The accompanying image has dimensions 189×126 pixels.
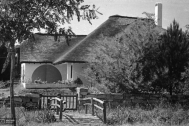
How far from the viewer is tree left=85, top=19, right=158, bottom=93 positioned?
1468 cm

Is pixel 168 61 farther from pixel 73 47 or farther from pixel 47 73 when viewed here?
pixel 47 73

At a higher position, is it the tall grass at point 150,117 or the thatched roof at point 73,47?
the thatched roof at point 73,47

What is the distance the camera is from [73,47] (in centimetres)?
2734

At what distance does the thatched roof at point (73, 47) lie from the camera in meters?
24.8

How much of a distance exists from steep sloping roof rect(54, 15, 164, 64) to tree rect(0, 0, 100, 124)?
12.5 m

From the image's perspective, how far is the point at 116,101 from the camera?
47.2ft

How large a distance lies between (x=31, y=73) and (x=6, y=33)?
18.4m

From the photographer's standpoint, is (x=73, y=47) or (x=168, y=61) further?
(x=73, y=47)

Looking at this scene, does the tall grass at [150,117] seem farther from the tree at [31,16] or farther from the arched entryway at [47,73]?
the arched entryway at [47,73]

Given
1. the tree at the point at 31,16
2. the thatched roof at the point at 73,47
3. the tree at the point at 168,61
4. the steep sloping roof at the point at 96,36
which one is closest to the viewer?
the tree at the point at 31,16

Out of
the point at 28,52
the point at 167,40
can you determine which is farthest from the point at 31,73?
the point at 167,40

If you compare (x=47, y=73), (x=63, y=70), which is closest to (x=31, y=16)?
(x=63, y=70)

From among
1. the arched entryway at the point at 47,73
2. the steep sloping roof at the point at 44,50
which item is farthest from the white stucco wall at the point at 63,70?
the arched entryway at the point at 47,73

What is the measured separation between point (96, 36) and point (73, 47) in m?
2.51
